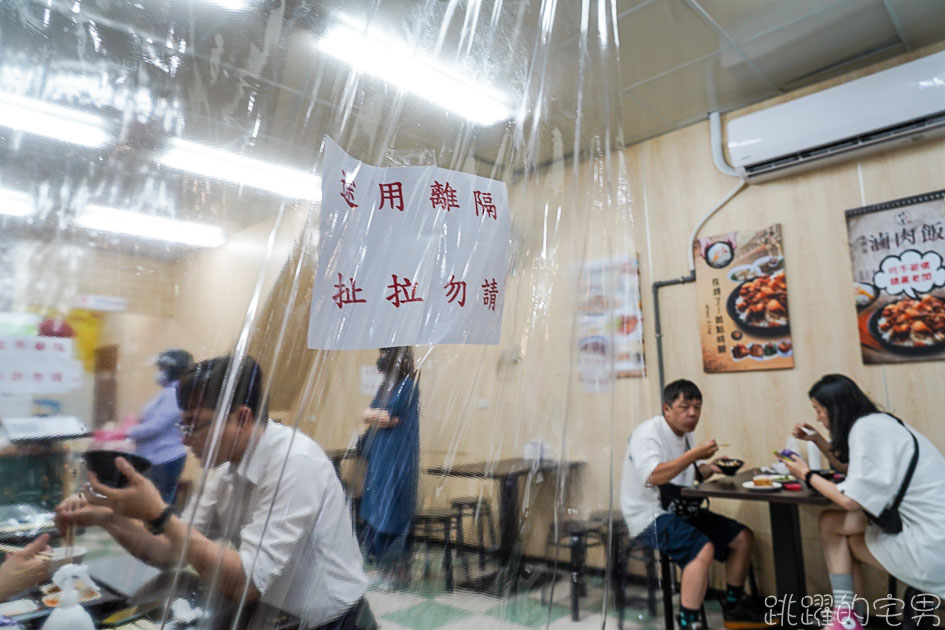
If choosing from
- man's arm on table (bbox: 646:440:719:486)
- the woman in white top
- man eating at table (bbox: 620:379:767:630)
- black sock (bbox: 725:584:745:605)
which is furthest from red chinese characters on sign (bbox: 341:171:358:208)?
black sock (bbox: 725:584:745:605)

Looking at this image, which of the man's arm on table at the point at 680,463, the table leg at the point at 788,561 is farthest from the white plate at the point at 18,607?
the table leg at the point at 788,561

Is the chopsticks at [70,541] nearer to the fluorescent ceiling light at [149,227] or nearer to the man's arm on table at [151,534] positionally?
the man's arm on table at [151,534]

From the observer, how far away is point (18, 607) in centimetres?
55

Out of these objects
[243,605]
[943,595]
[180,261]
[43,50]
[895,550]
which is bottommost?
[943,595]

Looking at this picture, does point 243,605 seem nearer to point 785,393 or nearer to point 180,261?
point 180,261

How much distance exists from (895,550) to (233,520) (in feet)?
8.13

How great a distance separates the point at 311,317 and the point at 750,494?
7.28ft

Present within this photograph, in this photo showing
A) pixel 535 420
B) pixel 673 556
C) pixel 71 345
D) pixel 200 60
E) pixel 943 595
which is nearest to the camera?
pixel 71 345

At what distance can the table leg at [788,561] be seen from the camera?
2.47 m

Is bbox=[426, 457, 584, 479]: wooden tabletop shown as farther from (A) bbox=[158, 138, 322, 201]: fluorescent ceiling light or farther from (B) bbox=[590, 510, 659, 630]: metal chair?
(A) bbox=[158, 138, 322, 201]: fluorescent ceiling light

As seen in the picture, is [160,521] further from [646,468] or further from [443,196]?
[646,468]

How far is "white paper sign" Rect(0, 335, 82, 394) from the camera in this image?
50cm

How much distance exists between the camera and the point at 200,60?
0.63 meters

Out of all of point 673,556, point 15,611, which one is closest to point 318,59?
point 15,611
